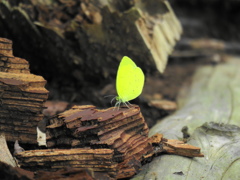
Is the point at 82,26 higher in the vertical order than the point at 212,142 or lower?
higher

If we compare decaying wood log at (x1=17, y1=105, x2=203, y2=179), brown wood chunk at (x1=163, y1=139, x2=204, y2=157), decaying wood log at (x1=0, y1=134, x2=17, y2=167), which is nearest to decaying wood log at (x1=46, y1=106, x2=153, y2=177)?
decaying wood log at (x1=17, y1=105, x2=203, y2=179)

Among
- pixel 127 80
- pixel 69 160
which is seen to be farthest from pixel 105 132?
pixel 127 80

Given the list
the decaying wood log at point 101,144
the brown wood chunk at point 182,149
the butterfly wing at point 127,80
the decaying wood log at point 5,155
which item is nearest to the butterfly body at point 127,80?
the butterfly wing at point 127,80

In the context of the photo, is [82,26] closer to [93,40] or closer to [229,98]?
[93,40]

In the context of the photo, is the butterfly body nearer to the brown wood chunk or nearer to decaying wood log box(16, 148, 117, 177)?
the brown wood chunk

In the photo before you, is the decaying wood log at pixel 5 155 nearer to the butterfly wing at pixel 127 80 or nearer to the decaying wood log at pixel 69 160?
the decaying wood log at pixel 69 160

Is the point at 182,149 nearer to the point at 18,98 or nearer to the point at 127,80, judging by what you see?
the point at 127,80

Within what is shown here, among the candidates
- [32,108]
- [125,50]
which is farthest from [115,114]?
[125,50]
